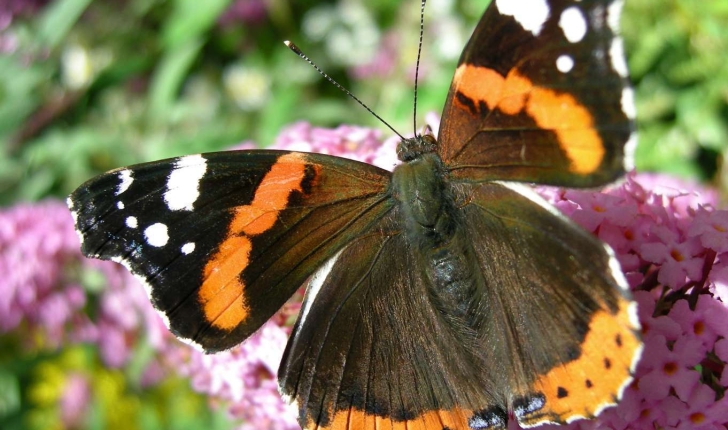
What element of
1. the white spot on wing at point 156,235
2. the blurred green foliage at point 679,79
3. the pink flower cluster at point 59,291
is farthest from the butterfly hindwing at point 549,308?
the pink flower cluster at point 59,291

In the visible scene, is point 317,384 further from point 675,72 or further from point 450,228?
point 675,72

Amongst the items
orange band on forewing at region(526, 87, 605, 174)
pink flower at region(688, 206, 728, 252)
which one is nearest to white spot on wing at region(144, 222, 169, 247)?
orange band on forewing at region(526, 87, 605, 174)

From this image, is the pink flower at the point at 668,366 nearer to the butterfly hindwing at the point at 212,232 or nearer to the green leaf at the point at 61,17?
the butterfly hindwing at the point at 212,232

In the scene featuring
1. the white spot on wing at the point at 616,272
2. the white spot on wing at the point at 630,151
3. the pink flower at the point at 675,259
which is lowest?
the white spot on wing at the point at 616,272

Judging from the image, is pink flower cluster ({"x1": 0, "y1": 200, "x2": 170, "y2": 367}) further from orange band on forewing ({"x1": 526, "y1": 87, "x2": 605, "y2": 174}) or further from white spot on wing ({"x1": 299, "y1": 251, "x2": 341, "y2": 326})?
orange band on forewing ({"x1": 526, "y1": 87, "x2": 605, "y2": 174})

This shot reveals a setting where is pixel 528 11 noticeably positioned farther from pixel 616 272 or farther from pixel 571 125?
pixel 616 272

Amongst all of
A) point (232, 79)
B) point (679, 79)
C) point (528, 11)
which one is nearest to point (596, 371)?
point (528, 11)

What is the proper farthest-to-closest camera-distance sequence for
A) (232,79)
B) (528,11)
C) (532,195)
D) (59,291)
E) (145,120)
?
(232,79), (145,120), (59,291), (532,195), (528,11)
